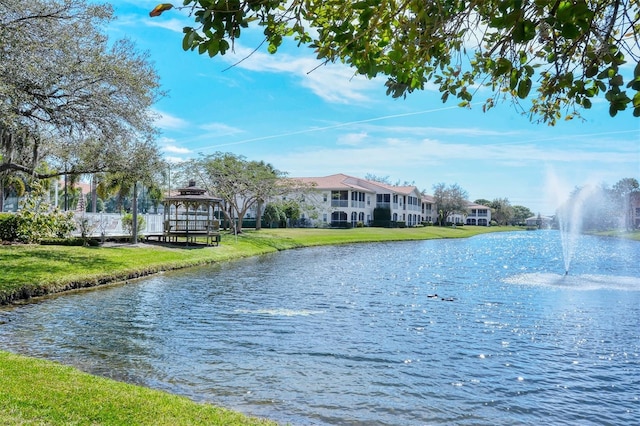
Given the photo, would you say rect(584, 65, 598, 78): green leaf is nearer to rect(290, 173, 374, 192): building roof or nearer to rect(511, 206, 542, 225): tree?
rect(290, 173, 374, 192): building roof

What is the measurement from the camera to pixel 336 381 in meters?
8.08

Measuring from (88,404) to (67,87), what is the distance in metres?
14.1

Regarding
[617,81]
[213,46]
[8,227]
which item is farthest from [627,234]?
[213,46]

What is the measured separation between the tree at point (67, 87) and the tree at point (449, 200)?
8418 centimetres

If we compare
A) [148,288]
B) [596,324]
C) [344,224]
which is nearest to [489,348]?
[596,324]

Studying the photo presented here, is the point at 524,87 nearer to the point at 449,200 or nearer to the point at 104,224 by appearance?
the point at 104,224

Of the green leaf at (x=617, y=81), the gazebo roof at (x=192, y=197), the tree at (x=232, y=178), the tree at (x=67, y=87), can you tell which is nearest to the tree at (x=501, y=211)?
the tree at (x=232, y=178)

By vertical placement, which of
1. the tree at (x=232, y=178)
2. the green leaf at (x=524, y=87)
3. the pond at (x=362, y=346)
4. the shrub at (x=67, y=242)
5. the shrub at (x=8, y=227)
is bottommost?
the pond at (x=362, y=346)

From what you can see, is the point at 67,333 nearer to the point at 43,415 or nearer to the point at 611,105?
the point at 43,415

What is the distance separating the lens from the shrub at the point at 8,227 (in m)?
22.6

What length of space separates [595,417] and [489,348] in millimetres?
3406

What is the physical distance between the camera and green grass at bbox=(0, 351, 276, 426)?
5.50 m

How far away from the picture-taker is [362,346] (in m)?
10.3

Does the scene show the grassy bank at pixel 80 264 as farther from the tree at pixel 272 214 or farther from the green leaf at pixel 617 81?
the tree at pixel 272 214
